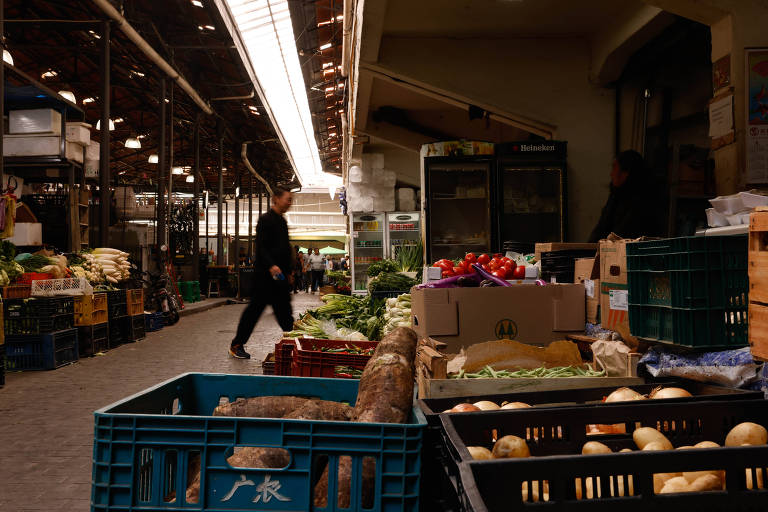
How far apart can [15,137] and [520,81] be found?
28.1ft

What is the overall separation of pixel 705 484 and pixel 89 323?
8.36 metres

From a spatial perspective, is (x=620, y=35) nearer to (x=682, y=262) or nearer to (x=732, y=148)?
(x=732, y=148)

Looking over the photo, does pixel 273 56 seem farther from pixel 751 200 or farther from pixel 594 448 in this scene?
pixel 594 448

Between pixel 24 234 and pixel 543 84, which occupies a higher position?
pixel 543 84

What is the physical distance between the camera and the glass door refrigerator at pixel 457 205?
Result: 7.97 metres

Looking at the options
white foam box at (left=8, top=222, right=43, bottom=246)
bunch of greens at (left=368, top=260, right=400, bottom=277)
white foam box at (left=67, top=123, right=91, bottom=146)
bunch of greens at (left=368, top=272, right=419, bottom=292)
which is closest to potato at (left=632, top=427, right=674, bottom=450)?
bunch of greens at (left=368, top=272, right=419, bottom=292)

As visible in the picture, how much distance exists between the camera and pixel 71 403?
535 centimetres

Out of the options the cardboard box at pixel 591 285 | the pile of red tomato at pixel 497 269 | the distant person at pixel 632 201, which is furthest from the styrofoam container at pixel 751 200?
the pile of red tomato at pixel 497 269

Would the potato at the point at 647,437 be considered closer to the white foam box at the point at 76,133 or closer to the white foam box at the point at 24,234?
the white foam box at the point at 24,234

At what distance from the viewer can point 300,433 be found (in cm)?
157

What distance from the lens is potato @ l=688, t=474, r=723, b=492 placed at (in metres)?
1.37

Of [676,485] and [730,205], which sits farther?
[730,205]

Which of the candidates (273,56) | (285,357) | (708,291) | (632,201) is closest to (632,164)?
(632,201)

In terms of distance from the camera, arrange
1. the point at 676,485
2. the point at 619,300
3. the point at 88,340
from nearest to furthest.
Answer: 1. the point at 676,485
2. the point at 619,300
3. the point at 88,340
